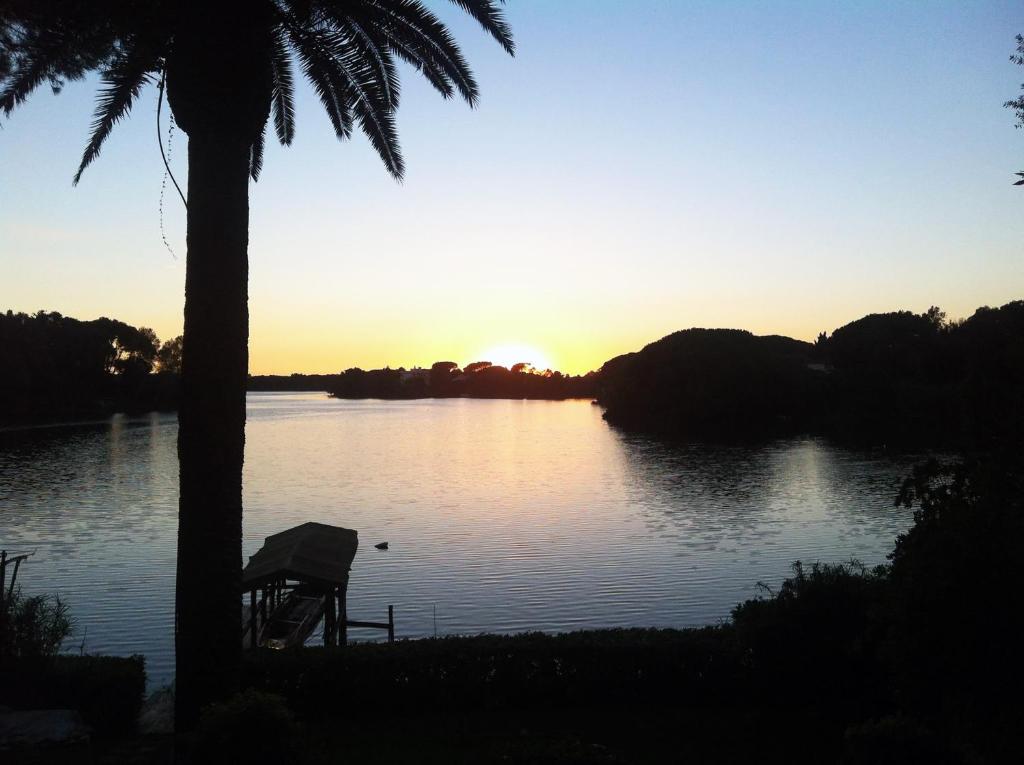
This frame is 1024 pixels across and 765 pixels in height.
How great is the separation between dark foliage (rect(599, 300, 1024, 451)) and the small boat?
215 feet

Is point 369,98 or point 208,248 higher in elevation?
point 369,98

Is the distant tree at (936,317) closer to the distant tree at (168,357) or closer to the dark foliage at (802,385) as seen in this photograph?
the dark foliage at (802,385)

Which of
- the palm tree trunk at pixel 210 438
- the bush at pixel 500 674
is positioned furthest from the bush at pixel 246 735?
the bush at pixel 500 674

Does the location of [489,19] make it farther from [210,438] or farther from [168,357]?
[168,357]

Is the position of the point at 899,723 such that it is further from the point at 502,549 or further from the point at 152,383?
the point at 152,383

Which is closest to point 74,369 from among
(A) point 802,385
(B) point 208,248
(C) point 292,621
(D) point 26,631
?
(A) point 802,385

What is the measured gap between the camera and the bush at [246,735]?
8.46 metres

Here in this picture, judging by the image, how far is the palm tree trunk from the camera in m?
10.5

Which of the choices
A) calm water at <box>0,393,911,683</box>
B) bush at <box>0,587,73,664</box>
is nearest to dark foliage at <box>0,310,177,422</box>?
calm water at <box>0,393,911,683</box>

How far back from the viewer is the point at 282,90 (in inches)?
623

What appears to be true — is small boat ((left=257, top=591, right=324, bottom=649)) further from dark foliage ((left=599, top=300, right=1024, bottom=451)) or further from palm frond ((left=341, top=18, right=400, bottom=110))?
dark foliage ((left=599, top=300, right=1024, bottom=451))

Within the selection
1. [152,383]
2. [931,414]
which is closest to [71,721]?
[931,414]

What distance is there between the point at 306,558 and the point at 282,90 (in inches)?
419

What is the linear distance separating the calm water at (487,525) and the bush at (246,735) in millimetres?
13473
